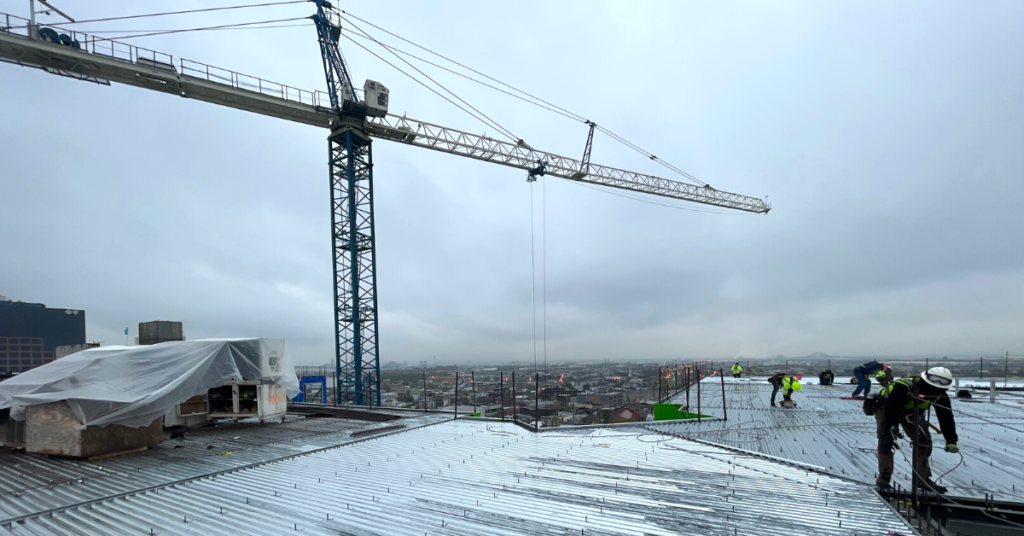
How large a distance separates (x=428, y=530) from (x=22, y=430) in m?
11.3

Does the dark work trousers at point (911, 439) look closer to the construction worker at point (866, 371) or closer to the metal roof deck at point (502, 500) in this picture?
the metal roof deck at point (502, 500)

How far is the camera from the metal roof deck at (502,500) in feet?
18.4

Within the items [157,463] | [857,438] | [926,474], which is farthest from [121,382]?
[857,438]

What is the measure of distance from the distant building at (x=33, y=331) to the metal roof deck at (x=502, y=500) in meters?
51.4

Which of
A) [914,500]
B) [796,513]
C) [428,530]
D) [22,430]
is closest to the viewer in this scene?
[428,530]

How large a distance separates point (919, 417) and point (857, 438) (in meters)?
5.36

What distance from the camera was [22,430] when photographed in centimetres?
1036

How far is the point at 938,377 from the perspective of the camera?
7.12m

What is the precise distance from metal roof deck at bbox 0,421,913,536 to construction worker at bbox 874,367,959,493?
0.77 m

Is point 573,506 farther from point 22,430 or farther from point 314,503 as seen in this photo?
point 22,430

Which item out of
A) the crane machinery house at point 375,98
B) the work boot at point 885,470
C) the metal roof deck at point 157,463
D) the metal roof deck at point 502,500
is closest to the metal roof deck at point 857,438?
the work boot at point 885,470

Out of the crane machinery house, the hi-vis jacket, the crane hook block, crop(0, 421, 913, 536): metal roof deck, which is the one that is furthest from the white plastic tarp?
the crane hook block

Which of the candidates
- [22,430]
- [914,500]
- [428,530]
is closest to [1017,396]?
[914,500]

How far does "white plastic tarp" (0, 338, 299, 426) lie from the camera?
9336 millimetres
